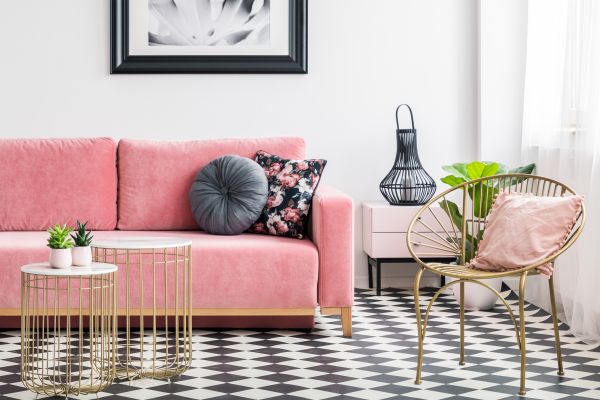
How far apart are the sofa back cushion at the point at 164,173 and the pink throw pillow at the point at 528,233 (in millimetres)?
1593

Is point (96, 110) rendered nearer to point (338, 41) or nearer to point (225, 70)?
point (225, 70)

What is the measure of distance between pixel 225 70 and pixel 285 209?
1264 mm

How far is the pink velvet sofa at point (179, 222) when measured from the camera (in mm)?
3936

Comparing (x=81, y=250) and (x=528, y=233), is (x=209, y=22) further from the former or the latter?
(x=528, y=233)

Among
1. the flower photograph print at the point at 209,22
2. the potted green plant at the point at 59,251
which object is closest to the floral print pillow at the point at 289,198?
the flower photograph print at the point at 209,22

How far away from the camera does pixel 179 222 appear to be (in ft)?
14.9

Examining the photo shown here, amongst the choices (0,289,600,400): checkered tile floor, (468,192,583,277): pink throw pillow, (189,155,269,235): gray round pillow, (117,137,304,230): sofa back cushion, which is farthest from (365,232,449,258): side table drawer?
(468,192,583,277): pink throw pillow

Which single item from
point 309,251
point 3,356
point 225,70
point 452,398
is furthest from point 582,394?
point 225,70

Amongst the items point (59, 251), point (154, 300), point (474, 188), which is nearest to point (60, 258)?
point (59, 251)

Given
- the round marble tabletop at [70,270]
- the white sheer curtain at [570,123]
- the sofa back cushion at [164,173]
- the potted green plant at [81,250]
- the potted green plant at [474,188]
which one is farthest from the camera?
the sofa back cushion at [164,173]

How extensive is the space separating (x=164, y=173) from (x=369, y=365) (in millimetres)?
1680

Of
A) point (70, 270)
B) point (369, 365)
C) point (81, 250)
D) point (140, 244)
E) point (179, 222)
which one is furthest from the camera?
point (179, 222)

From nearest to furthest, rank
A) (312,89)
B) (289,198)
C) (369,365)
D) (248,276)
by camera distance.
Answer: (369,365) → (248,276) → (289,198) → (312,89)

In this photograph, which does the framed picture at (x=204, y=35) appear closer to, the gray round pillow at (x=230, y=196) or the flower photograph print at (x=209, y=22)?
the flower photograph print at (x=209, y=22)
